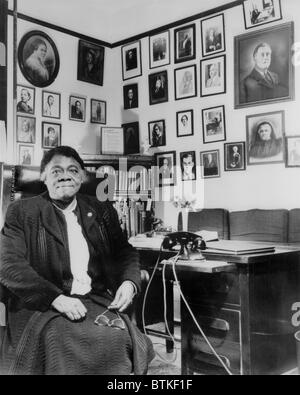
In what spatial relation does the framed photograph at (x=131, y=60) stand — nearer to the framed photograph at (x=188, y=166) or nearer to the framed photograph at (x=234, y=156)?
the framed photograph at (x=188, y=166)

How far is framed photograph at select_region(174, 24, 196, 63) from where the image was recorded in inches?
159

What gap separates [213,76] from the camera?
3.94 meters

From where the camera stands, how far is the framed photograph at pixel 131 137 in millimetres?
4473

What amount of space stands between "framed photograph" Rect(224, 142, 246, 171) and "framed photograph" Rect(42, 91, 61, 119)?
1.55 meters

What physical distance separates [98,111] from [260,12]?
1.56m

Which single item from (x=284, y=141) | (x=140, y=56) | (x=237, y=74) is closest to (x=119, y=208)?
(x=284, y=141)

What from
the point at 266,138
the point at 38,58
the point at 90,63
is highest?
the point at 90,63

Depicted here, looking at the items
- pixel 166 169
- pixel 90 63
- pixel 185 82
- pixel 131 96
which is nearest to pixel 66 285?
pixel 90 63

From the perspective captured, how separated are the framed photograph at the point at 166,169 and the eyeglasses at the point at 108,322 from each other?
107 inches

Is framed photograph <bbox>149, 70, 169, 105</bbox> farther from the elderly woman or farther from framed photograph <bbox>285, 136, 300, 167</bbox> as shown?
the elderly woman

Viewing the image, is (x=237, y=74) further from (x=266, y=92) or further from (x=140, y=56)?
(x=140, y=56)

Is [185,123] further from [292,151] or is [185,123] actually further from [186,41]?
[292,151]

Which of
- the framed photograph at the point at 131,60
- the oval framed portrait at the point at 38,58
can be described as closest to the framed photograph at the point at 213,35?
the framed photograph at the point at 131,60

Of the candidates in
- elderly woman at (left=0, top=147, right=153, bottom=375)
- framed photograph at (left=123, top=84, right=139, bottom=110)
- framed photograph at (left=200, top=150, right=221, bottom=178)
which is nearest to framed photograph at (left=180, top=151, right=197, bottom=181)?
framed photograph at (left=200, top=150, right=221, bottom=178)
